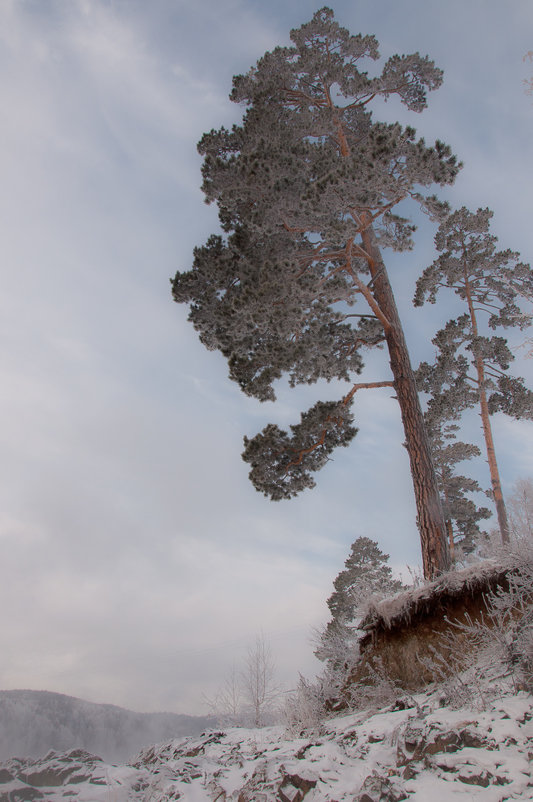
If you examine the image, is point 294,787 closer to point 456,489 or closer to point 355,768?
point 355,768

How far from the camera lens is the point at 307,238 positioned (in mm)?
11398

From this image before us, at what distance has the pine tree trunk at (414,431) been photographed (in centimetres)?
891

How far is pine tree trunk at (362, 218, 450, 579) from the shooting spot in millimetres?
8914

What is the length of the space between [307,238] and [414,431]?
202 inches

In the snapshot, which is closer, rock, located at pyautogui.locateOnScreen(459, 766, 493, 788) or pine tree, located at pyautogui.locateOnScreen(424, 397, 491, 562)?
rock, located at pyautogui.locateOnScreen(459, 766, 493, 788)

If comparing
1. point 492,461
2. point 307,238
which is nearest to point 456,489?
point 492,461

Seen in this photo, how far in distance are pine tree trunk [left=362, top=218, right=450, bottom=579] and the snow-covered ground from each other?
3494mm

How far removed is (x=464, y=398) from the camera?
673 inches

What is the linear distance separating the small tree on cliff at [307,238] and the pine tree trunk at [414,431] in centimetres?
3

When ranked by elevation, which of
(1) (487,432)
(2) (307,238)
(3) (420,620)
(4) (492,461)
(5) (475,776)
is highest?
(2) (307,238)

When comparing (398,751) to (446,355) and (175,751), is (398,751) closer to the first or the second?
(175,751)

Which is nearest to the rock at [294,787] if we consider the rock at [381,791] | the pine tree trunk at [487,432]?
the rock at [381,791]

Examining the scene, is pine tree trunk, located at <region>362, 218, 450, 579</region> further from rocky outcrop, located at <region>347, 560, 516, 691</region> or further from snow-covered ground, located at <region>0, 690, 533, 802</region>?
snow-covered ground, located at <region>0, 690, 533, 802</region>

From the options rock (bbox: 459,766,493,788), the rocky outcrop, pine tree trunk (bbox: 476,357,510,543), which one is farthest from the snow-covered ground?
pine tree trunk (bbox: 476,357,510,543)
